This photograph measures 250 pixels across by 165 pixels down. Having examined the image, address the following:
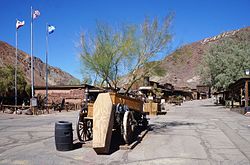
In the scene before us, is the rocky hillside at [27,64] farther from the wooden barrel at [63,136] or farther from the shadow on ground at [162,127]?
the wooden barrel at [63,136]

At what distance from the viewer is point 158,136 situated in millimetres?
13695

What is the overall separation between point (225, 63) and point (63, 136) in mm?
34878

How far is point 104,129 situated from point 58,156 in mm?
1510

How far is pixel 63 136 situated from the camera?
9906 mm

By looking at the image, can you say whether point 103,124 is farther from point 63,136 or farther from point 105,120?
point 63,136

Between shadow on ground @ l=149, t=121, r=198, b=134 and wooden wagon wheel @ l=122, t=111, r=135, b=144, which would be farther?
shadow on ground @ l=149, t=121, r=198, b=134

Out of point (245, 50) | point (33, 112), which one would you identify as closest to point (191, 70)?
point (245, 50)

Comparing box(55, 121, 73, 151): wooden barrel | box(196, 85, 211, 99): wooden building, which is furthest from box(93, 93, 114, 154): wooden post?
box(196, 85, 211, 99): wooden building

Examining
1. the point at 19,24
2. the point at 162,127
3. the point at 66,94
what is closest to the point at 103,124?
the point at 162,127

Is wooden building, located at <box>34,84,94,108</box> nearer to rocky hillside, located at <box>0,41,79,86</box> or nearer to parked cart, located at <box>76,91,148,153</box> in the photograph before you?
parked cart, located at <box>76,91,148,153</box>

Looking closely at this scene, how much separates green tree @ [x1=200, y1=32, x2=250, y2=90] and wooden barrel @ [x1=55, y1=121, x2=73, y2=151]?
33865 mm

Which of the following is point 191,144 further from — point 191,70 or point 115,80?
point 191,70

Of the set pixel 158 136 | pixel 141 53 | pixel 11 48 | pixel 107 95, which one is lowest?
pixel 158 136

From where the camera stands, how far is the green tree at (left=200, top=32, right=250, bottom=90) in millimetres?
40188
